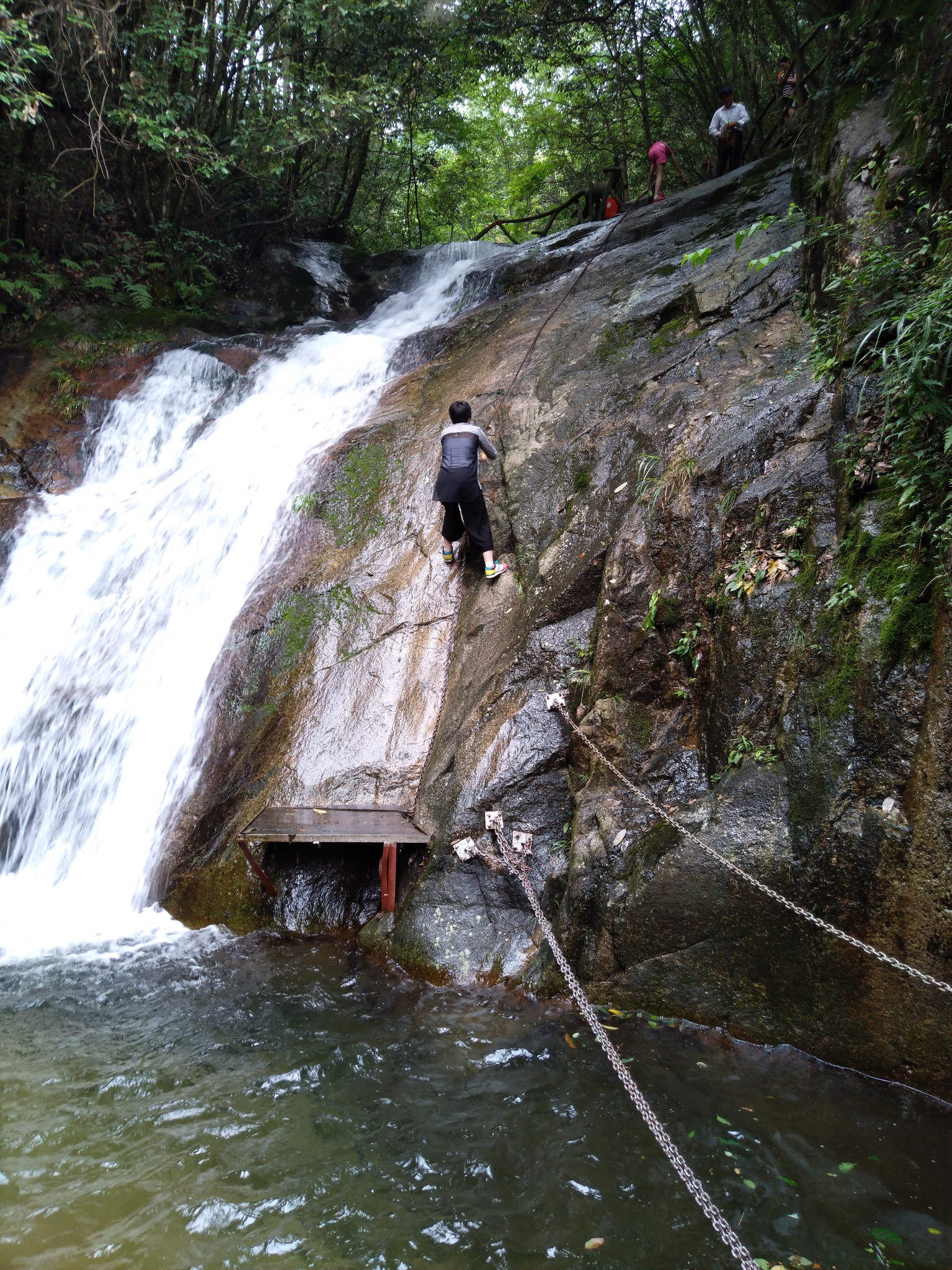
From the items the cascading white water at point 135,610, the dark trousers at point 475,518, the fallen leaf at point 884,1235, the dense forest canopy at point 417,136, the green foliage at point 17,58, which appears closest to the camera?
the fallen leaf at point 884,1235

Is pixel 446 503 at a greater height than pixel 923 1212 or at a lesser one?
greater

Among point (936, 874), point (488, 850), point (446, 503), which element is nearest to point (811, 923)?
point (936, 874)

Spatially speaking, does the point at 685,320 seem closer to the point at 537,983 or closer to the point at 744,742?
the point at 744,742

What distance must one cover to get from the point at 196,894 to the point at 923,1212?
5149mm

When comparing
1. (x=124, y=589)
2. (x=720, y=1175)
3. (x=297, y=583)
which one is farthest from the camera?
(x=124, y=589)

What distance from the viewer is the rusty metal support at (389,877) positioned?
221 inches

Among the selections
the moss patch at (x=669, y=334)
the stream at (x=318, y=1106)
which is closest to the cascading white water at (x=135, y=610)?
the stream at (x=318, y=1106)

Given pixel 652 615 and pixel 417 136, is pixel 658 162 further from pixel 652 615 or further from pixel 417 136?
pixel 652 615

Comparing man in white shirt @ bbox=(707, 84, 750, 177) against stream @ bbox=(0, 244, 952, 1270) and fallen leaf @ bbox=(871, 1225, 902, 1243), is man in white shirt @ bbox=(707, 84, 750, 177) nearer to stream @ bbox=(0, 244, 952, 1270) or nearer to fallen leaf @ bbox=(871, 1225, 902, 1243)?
stream @ bbox=(0, 244, 952, 1270)

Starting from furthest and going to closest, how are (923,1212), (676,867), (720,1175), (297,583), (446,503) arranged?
(297,583), (446,503), (676,867), (720,1175), (923,1212)

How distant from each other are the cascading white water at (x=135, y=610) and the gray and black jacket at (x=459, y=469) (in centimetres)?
262

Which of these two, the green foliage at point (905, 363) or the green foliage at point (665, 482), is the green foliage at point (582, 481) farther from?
the green foliage at point (905, 363)

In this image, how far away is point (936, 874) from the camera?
11.6 ft

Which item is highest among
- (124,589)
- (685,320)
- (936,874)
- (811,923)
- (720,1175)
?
(685,320)
